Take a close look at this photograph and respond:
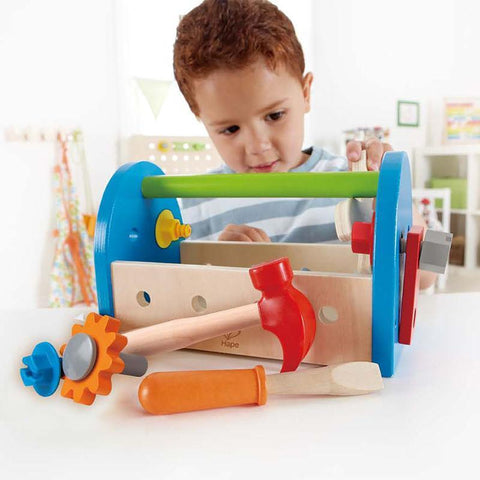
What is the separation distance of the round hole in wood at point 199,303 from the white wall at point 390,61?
2559mm

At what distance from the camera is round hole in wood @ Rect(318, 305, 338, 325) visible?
1.62 ft

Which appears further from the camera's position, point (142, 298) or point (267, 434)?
point (142, 298)

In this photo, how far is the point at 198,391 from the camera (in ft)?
1.33

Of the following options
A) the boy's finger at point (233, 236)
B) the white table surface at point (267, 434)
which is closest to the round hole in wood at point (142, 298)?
the white table surface at point (267, 434)

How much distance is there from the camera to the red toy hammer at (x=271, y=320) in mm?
454

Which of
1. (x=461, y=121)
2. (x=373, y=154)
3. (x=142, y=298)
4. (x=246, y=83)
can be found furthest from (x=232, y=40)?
(x=461, y=121)

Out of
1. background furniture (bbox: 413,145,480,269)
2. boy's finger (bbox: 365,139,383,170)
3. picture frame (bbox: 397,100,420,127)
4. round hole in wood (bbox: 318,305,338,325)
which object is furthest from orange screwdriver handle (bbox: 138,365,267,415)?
picture frame (bbox: 397,100,420,127)

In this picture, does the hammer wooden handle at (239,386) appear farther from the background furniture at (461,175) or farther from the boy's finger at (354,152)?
the background furniture at (461,175)

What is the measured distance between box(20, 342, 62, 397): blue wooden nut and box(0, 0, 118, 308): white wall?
1820 millimetres

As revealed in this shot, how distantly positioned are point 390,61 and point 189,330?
117 inches

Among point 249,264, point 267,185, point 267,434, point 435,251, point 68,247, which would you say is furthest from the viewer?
point 68,247

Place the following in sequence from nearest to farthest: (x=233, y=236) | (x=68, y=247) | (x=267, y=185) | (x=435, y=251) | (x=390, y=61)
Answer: (x=435, y=251), (x=267, y=185), (x=233, y=236), (x=68, y=247), (x=390, y=61)

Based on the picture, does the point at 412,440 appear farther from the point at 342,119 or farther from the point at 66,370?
the point at 342,119

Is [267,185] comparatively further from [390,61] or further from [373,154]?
[390,61]
